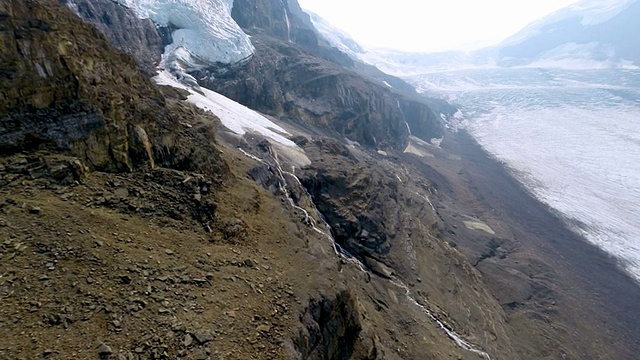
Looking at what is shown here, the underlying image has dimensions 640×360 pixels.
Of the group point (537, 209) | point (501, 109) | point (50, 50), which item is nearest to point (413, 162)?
point (537, 209)

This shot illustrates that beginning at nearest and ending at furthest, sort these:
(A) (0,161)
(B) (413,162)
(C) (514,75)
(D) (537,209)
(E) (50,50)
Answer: (A) (0,161) → (E) (50,50) → (D) (537,209) → (B) (413,162) → (C) (514,75)

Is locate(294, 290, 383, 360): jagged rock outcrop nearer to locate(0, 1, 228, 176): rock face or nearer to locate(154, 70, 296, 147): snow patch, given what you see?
locate(0, 1, 228, 176): rock face

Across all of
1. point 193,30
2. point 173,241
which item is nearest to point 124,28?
point 193,30

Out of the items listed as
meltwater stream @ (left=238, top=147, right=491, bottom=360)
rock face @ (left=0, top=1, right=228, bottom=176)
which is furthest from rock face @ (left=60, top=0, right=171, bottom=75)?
rock face @ (left=0, top=1, right=228, bottom=176)

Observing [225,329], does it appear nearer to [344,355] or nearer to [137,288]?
[137,288]

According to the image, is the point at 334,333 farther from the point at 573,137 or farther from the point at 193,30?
the point at 573,137
